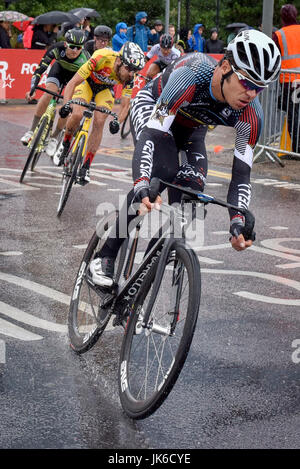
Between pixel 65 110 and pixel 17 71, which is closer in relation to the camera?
pixel 65 110

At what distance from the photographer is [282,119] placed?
1469 centimetres

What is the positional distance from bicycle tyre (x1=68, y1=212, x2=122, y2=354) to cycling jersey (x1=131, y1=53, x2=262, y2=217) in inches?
23.5

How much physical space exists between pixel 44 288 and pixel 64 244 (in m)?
1.57

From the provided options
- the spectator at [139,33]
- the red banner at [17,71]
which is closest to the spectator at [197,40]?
the spectator at [139,33]

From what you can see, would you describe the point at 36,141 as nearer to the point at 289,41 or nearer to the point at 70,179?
the point at 70,179

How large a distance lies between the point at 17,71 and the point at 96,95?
41.9 ft

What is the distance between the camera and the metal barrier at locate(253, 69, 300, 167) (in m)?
13.7

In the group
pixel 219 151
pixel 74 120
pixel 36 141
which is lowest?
pixel 219 151

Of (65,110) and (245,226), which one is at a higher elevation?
(245,226)

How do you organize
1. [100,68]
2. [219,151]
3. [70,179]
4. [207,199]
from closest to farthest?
[207,199] < [70,179] < [100,68] < [219,151]

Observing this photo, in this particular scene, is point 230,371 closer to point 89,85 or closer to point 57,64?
point 89,85

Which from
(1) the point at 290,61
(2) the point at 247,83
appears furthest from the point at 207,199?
(1) the point at 290,61

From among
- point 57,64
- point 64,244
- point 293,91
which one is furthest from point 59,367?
point 293,91

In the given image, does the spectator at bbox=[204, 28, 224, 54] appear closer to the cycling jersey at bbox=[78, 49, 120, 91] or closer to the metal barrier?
the metal barrier
